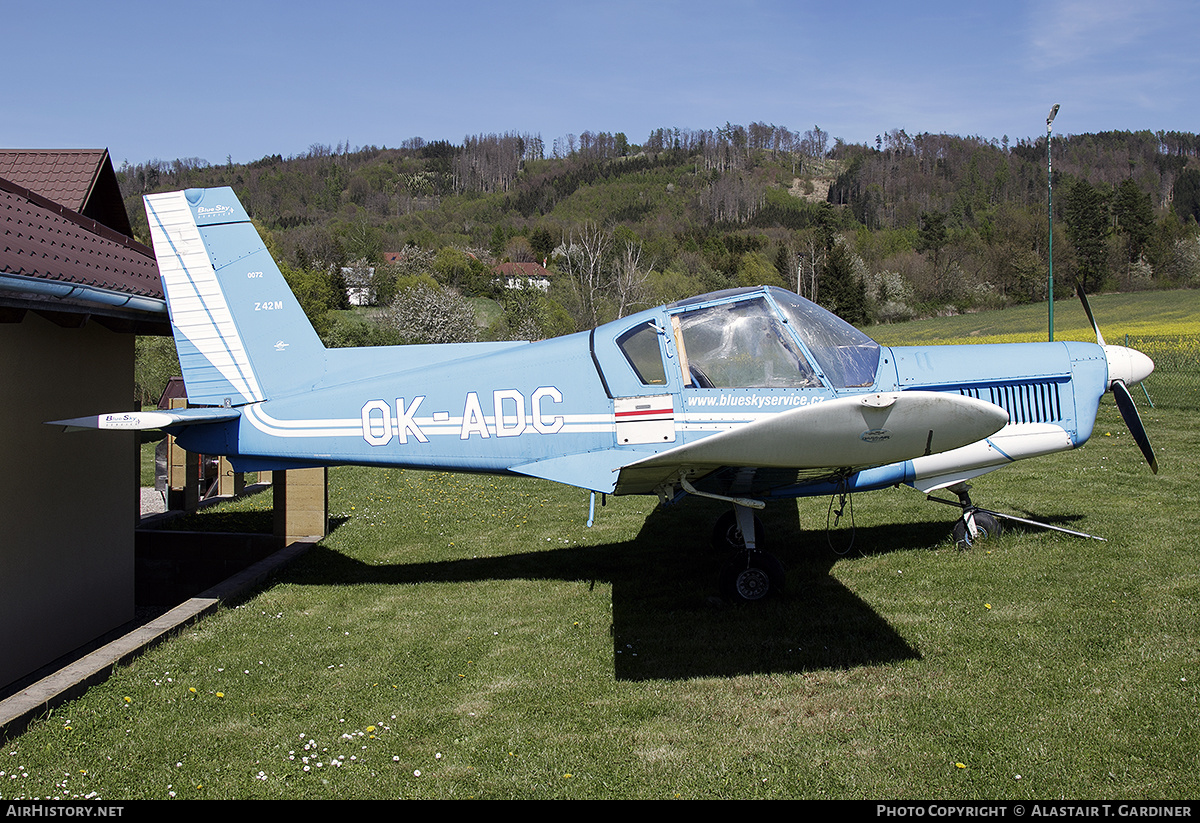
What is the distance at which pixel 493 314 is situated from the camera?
63062 millimetres

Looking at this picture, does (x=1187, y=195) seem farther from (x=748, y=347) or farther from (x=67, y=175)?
(x=67, y=175)

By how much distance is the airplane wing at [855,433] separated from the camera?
163 inches

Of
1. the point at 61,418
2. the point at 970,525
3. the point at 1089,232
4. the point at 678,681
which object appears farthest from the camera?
the point at 1089,232

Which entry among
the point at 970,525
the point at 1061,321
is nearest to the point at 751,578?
the point at 970,525

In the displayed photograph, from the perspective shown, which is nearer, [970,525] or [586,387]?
[586,387]

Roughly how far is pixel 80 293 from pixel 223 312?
3.66 ft

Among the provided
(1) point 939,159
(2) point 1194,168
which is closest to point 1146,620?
(2) point 1194,168

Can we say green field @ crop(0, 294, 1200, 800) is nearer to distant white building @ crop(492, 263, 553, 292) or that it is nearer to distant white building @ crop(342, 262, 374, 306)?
distant white building @ crop(492, 263, 553, 292)

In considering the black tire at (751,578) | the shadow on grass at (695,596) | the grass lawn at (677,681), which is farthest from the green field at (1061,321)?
the black tire at (751,578)

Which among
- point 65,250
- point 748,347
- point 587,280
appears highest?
point 587,280

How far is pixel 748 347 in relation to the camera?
5.90 metres

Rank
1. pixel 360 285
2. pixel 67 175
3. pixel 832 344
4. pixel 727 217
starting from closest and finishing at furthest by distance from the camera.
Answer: pixel 832 344 → pixel 67 175 → pixel 360 285 → pixel 727 217
